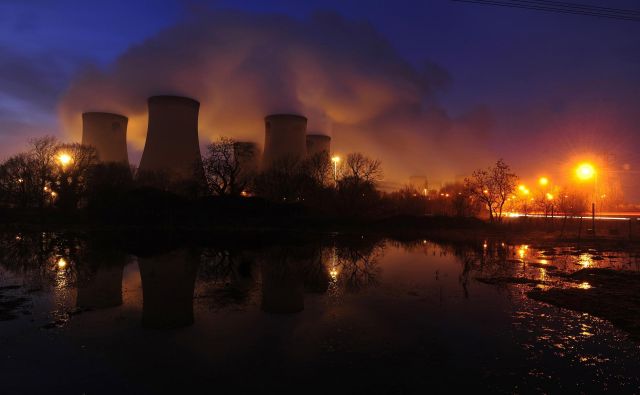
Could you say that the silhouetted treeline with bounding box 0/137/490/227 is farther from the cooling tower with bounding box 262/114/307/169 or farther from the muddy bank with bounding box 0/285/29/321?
the muddy bank with bounding box 0/285/29/321

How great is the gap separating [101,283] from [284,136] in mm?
25808

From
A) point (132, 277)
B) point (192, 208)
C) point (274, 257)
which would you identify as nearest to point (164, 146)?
point (192, 208)

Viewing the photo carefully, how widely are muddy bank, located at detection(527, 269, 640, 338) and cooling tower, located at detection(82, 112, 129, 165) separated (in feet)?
112

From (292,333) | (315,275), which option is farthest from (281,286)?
(292,333)

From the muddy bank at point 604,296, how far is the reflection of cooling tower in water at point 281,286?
14.1 ft

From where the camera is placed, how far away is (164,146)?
90.9 feet

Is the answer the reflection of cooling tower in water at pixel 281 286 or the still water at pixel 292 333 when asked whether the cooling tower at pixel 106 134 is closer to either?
the still water at pixel 292 333

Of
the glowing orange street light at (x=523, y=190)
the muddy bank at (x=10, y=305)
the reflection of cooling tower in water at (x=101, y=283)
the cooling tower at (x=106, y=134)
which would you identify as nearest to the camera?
the muddy bank at (x=10, y=305)

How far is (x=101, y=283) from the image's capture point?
823 cm

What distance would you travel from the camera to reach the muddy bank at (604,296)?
6152 mm

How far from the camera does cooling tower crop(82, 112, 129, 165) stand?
3309 cm

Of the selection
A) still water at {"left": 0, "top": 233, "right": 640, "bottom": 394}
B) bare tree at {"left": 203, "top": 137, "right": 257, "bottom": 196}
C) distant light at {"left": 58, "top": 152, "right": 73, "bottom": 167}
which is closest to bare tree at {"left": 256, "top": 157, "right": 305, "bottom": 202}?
bare tree at {"left": 203, "top": 137, "right": 257, "bottom": 196}

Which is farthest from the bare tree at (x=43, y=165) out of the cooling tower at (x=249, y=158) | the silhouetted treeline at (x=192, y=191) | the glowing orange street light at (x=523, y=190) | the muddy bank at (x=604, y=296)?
the glowing orange street light at (x=523, y=190)

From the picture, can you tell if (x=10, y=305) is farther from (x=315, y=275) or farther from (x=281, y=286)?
(x=315, y=275)
